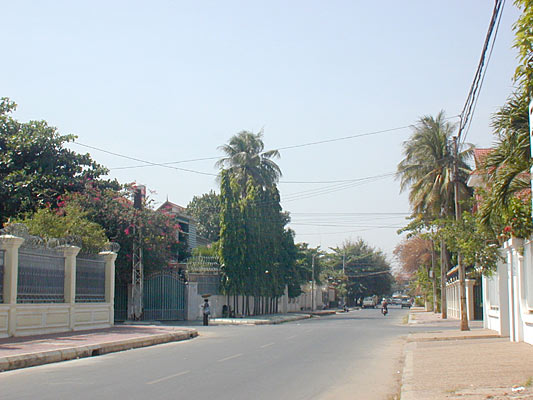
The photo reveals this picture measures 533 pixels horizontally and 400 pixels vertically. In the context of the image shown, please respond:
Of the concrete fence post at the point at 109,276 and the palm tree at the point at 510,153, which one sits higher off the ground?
the palm tree at the point at 510,153

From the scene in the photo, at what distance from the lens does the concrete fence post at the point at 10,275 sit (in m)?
21.0

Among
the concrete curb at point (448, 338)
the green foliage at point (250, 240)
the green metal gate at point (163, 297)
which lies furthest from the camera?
the green foliage at point (250, 240)

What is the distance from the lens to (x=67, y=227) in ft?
94.6

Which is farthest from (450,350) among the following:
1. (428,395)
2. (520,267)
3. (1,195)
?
(1,195)

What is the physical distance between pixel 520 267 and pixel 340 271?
88.8m

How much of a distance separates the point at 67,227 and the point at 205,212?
5835 cm

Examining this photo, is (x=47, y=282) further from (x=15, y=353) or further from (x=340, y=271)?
(x=340, y=271)

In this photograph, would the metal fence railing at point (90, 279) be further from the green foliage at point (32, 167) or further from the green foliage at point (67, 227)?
the green foliage at point (32, 167)

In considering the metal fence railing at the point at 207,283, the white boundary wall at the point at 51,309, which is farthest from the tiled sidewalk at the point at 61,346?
the metal fence railing at the point at 207,283

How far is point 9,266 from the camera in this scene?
21.1 meters

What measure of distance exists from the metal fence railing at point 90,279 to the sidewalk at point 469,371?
13403 mm

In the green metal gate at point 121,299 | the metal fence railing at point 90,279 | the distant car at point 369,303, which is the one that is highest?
the metal fence railing at point 90,279

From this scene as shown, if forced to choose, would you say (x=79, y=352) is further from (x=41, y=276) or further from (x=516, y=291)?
(x=516, y=291)

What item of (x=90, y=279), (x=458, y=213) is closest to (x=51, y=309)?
(x=90, y=279)
